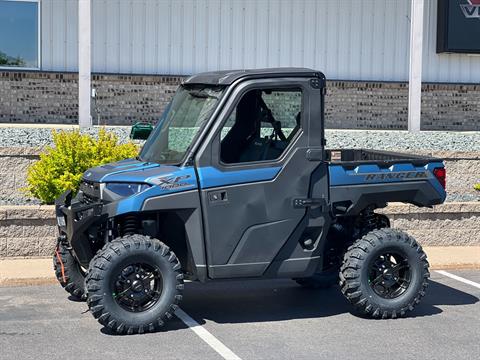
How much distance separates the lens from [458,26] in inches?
895

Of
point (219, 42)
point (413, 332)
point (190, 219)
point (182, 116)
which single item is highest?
point (219, 42)

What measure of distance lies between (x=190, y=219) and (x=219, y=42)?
1364 cm

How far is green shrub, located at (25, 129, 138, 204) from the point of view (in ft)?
38.0

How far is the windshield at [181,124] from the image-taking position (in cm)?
867

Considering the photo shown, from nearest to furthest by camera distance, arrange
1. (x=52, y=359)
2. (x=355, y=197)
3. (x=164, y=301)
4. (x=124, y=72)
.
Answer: (x=52, y=359)
(x=164, y=301)
(x=355, y=197)
(x=124, y=72)

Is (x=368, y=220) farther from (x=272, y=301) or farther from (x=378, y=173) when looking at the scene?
(x=272, y=301)

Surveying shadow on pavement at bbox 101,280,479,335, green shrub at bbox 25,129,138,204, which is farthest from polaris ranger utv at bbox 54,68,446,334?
green shrub at bbox 25,129,138,204

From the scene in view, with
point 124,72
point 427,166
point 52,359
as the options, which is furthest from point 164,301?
point 124,72

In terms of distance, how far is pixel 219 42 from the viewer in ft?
71.0

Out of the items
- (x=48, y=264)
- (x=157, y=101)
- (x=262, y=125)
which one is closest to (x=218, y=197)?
(x=262, y=125)

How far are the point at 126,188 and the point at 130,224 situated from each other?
1.37ft

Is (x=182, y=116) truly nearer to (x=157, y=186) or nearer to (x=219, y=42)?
(x=157, y=186)

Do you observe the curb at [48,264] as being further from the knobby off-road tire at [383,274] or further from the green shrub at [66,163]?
the knobby off-road tire at [383,274]

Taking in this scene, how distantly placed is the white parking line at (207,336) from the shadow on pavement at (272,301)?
11cm
